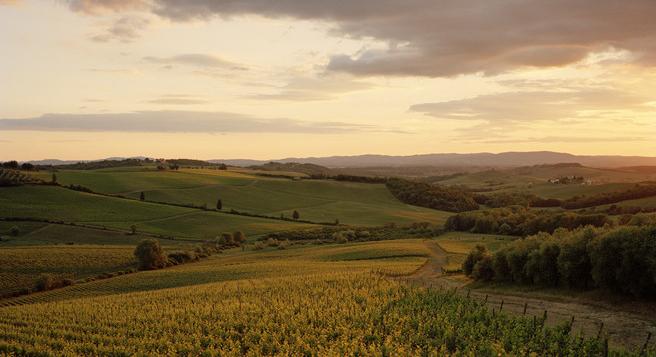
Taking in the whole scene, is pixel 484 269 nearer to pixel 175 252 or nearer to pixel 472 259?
pixel 472 259

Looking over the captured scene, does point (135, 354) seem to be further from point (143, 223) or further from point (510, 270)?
point (143, 223)

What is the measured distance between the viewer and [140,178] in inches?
6683

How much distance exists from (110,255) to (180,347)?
182 feet

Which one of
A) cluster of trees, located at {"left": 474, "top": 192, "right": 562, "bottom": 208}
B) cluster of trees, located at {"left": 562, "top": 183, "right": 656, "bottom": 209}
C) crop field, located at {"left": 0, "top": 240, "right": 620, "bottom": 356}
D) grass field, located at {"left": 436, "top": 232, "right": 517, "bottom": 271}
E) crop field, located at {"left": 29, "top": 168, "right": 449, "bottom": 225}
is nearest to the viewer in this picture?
crop field, located at {"left": 0, "top": 240, "right": 620, "bottom": 356}

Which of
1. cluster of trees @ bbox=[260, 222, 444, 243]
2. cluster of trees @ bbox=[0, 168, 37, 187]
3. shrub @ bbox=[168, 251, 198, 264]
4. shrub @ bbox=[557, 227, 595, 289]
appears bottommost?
shrub @ bbox=[168, 251, 198, 264]

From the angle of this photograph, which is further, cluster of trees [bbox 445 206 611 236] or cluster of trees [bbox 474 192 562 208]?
cluster of trees [bbox 474 192 562 208]

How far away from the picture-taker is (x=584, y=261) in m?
40.3

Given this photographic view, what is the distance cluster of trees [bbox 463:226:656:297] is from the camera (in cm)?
3550

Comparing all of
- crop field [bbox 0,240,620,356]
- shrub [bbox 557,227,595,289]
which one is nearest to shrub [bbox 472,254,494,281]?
crop field [bbox 0,240,620,356]

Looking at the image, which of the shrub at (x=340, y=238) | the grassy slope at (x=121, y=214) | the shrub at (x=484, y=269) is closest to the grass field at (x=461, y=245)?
the shrub at (x=484, y=269)

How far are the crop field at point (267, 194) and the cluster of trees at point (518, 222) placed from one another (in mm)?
22173

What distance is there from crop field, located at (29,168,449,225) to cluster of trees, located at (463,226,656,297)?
3511 inches

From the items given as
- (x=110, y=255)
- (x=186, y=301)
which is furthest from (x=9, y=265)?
(x=186, y=301)

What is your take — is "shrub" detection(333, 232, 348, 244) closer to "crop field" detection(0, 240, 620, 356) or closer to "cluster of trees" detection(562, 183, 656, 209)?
"crop field" detection(0, 240, 620, 356)
